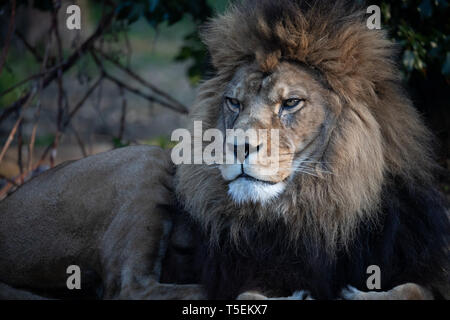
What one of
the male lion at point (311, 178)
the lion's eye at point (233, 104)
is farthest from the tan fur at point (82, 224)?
the lion's eye at point (233, 104)

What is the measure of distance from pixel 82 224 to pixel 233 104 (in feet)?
4.10

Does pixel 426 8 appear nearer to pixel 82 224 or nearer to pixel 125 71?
pixel 82 224

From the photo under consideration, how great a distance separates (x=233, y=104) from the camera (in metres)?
3.38

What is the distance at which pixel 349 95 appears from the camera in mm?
3193

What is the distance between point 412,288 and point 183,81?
9870 millimetres

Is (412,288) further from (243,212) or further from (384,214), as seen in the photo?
(243,212)

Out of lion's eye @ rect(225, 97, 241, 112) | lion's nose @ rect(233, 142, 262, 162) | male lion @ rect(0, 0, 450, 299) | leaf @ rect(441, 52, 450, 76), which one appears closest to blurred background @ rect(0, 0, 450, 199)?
leaf @ rect(441, 52, 450, 76)

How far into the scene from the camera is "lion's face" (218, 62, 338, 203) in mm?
2988

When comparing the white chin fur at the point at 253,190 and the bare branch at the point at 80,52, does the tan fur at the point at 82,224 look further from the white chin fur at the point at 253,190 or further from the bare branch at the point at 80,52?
the bare branch at the point at 80,52

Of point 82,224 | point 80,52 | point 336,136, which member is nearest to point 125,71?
point 80,52

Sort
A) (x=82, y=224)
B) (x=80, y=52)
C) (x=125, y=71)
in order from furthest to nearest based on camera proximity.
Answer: (x=125, y=71), (x=80, y=52), (x=82, y=224)

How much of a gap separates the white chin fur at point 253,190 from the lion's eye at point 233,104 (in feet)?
1.54

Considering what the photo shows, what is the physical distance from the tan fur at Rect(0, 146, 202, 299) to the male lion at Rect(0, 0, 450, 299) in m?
0.23
